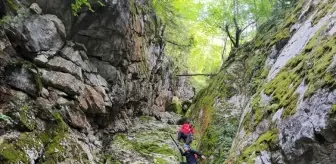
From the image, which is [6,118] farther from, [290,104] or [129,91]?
[129,91]

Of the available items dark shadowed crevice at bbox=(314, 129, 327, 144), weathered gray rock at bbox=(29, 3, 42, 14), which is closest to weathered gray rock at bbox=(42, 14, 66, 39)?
weathered gray rock at bbox=(29, 3, 42, 14)

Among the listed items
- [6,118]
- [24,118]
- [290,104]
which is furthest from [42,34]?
[290,104]

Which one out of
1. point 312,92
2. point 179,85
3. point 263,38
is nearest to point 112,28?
point 263,38

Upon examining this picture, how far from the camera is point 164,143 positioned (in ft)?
47.2

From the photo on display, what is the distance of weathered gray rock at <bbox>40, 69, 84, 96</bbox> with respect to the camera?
11.1m

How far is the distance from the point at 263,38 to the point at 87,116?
8894 millimetres

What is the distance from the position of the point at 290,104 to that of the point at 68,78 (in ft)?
28.9

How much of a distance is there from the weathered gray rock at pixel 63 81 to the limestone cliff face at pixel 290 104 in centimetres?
563

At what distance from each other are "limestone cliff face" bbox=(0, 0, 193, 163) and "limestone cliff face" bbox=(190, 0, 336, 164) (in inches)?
155

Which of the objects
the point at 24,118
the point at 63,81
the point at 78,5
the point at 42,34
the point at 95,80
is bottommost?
the point at 24,118

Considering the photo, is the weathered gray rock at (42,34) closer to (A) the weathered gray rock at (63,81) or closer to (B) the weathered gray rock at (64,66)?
(B) the weathered gray rock at (64,66)

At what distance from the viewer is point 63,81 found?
11508mm

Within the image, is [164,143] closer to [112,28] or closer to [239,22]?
[112,28]

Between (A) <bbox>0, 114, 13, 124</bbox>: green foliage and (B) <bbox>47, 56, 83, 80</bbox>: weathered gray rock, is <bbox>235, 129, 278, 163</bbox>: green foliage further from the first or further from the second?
(B) <bbox>47, 56, 83, 80</bbox>: weathered gray rock
